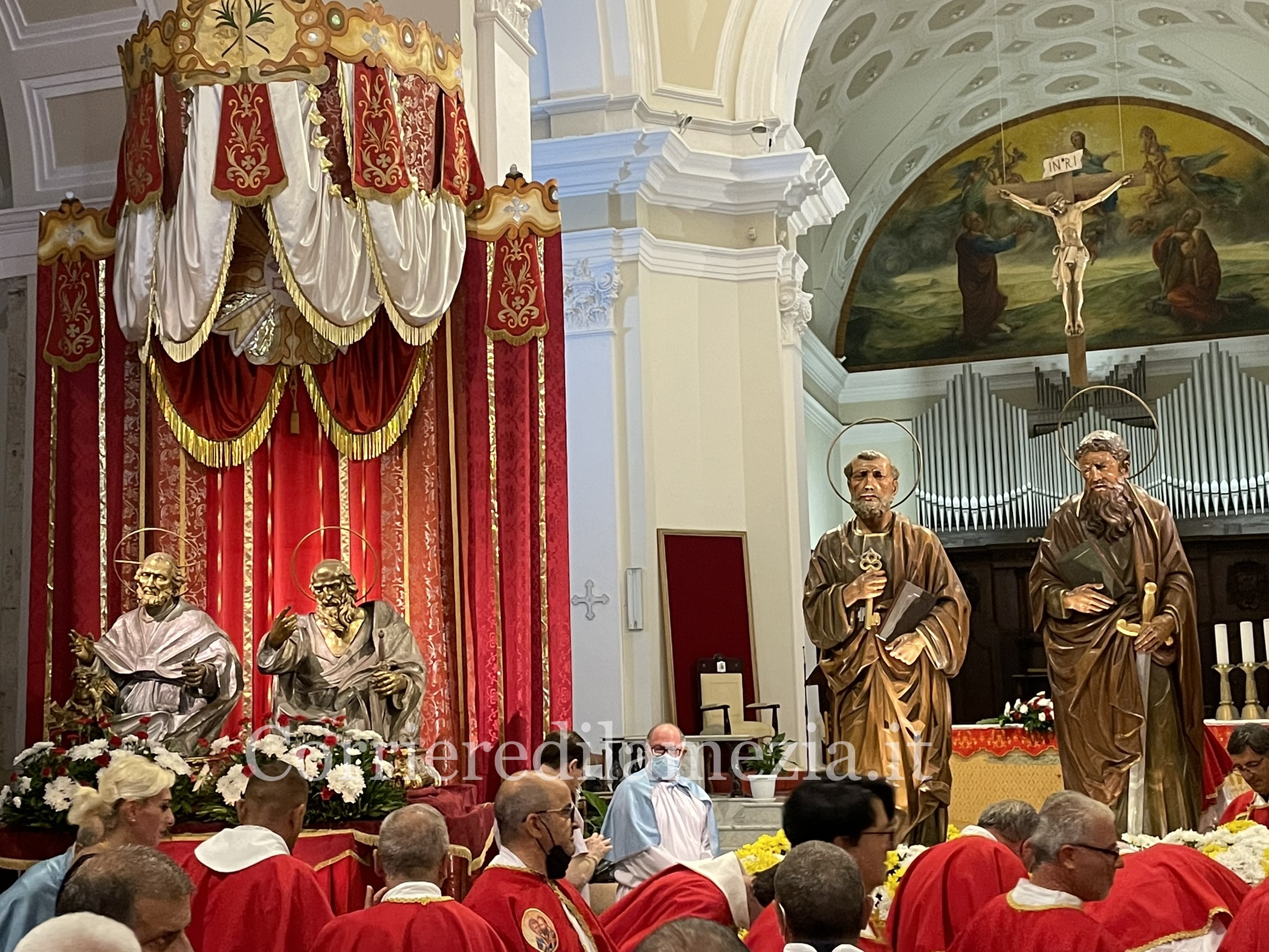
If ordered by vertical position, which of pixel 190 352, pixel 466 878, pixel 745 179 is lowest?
pixel 466 878

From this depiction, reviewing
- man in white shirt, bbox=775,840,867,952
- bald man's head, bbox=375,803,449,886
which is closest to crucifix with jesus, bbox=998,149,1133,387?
bald man's head, bbox=375,803,449,886

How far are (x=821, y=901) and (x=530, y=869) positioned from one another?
52.6 inches

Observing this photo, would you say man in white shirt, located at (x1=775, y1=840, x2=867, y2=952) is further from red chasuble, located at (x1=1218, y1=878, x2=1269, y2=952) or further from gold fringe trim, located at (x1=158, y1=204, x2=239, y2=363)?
gold fringe trim, located at (x1=158, y1=204, x2=239, y2=363)

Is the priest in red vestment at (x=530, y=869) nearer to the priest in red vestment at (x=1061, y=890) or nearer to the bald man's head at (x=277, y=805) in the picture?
the bald man's head at (x=277, y=805)

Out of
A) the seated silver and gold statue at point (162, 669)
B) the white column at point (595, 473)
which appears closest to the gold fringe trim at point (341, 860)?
the seated silver and gold statue at point (162, 669)

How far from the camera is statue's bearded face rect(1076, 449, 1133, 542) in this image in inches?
318

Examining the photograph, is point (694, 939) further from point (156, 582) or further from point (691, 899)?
point (156, 582)

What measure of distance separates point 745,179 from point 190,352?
7.87 m

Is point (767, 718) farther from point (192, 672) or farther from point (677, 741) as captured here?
point (192, 672)

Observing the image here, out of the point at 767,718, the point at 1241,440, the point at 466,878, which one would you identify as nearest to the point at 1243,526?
the point at 1241,440

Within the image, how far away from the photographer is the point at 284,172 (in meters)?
8.07

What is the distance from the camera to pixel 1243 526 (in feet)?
66.9

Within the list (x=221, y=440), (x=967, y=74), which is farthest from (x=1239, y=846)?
(x=967, y=74)

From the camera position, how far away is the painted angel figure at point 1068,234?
1392cm
